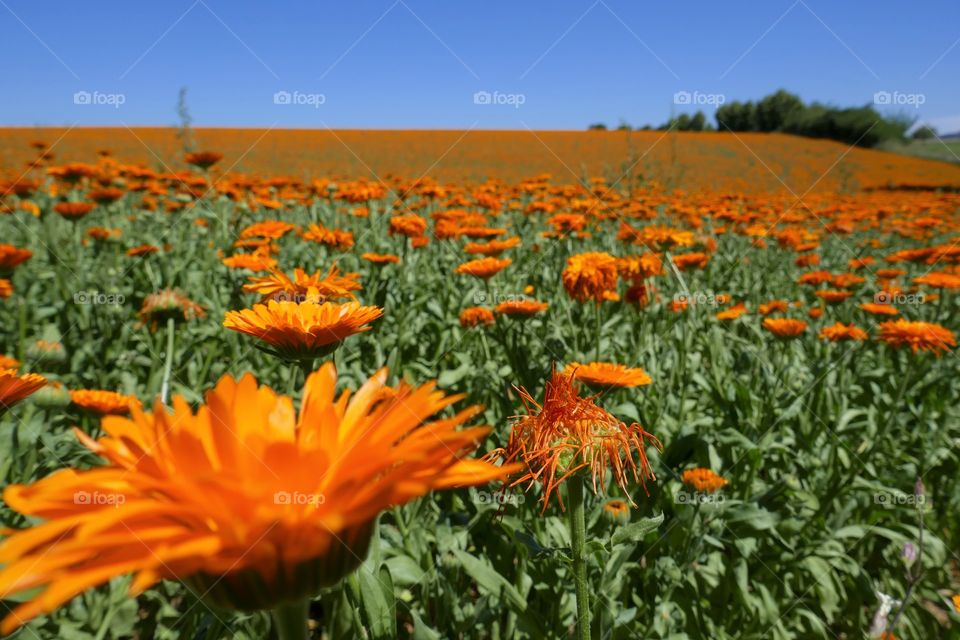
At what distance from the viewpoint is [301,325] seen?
3.57 feet

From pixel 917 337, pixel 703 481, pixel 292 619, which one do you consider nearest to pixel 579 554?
pixel 292 619

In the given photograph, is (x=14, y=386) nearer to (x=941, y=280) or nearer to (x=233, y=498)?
(x=233, y=498)

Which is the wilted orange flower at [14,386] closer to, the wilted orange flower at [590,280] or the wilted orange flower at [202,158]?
the wilted orange flower at [590,280]

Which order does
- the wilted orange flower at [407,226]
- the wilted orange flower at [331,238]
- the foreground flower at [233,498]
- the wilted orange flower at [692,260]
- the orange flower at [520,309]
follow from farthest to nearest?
the wilted orange flower at [407,226], the wilted orange flower at [692,260], the wilted orange flower at [331,238], the orange flower at [520,309], the foreground flower at [233,498]

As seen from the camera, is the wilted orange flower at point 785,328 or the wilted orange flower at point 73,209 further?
the wilted orange flower at point 73,209

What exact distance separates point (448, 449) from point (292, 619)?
0.80ft

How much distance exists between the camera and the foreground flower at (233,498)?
0.46m

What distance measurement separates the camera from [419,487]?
474 mm

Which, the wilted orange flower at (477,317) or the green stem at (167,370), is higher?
the green stem at (167,370)

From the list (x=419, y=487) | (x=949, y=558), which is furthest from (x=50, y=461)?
(x=949, y=558)

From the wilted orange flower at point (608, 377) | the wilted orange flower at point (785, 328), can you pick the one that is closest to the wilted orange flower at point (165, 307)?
the wilted orange flower at point (608, 377)

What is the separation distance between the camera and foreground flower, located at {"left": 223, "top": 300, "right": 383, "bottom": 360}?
3.53 feet

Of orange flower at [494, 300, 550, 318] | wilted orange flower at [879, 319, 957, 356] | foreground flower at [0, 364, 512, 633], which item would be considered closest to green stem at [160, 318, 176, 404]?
foreground flower at [0, 364, 512, 633]

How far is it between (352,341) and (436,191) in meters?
3.04
